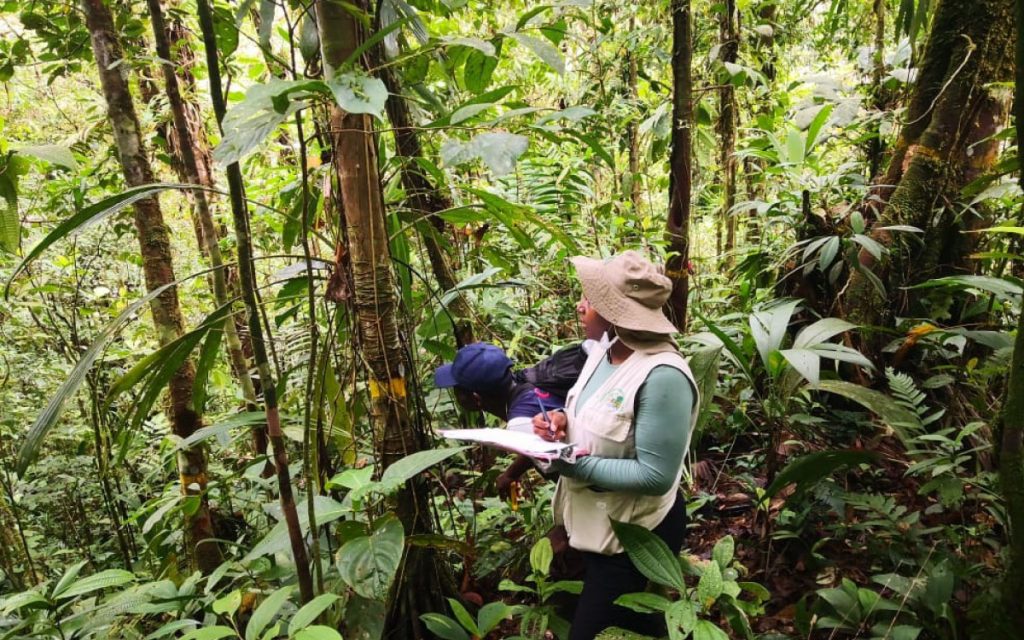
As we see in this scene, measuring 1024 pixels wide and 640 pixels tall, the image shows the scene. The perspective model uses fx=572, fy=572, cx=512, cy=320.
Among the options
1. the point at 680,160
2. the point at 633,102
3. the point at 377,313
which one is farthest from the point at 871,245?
the point at 633,102

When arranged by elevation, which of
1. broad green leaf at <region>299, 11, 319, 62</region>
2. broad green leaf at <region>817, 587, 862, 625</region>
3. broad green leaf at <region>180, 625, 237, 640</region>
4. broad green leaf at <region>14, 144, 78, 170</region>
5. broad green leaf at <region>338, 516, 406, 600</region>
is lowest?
broad green leaf at <region>817, 587, 862, 625</region>

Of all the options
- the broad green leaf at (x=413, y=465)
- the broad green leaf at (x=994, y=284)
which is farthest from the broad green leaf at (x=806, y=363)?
the broad green leaf at (x=413, y=465)

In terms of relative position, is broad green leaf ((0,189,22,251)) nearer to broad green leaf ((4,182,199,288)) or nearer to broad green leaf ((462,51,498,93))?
broad green leaf ((4,182,199,288))

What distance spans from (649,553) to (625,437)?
0.99 ft

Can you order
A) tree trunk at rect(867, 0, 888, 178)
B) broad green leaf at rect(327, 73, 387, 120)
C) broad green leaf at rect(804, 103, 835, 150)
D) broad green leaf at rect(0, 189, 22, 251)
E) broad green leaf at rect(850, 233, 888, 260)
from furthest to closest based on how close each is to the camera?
1. tree trunk at rect(867, 0, 888, 178)
2. broad green leaf at rect(804, 103, 835, 150)
3. broad green leaf at rect(850, 233, 888, 260)
4. broad green leaf at rect(0, 189, 22, 251)
5. broad green leaf at rect(327, 73, 387, 120)

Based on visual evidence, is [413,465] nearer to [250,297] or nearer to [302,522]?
[302,522]

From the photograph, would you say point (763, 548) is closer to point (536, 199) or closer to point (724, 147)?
point (536, 199)

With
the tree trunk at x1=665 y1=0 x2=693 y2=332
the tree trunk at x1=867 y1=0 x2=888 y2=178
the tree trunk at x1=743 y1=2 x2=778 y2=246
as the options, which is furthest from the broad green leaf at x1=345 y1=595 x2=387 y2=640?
the tree trunk at x1=743 y1=2 x2=778 y2=246

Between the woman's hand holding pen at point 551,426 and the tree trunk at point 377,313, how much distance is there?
14.0 inches

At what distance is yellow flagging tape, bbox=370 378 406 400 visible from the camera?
1.57 metres

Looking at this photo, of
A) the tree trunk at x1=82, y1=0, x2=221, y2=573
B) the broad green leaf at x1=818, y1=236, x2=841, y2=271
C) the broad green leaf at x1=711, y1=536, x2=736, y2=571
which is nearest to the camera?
the broad green leaf at x1=711, y1=536, x2=736, y2=571

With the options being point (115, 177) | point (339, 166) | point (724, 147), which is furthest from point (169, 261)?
point (724, 147)

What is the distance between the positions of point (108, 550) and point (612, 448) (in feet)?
12.3

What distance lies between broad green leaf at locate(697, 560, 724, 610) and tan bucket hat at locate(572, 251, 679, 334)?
625 millimetres
